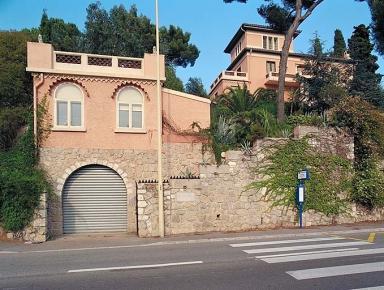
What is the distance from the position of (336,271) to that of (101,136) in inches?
470

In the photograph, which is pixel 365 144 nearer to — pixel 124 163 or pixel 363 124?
pixel 363 124

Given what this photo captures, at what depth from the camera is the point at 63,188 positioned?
53.4 feet

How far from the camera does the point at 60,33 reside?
2920 cm

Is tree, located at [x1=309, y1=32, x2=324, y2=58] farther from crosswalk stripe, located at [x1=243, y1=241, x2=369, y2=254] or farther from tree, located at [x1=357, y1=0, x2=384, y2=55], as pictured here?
crosswalk stripe, located at [x1=243, y1=241, x2=369, y2=254]

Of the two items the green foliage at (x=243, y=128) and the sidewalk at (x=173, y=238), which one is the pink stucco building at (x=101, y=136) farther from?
the sidewalk at (x=173, y=238)

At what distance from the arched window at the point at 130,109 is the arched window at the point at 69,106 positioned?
5.37 feet

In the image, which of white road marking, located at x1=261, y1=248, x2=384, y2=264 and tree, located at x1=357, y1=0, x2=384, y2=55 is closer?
white road marking, located at x1=261, y1=248, x2=384, y2=264

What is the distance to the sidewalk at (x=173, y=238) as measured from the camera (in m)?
12.8

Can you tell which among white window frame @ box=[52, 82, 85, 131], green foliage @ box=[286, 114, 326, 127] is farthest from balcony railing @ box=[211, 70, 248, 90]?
white window frame @ box=[52, 82, 85, 131]

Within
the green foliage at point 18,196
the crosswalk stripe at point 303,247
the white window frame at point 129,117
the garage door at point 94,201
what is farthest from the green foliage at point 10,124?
the crosswalk stripe at point 303,247

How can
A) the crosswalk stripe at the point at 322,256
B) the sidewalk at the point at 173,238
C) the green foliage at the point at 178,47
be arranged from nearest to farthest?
1. the crosswalk stripe at the point at 322,256
2. the sidewalk at the point at 173,238
3. the green foliage at the point at 178,47

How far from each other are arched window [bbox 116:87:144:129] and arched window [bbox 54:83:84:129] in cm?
164

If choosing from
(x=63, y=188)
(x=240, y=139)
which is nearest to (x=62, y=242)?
(x=63, y=188)

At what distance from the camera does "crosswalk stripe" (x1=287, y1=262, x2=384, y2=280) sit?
7168 mm
